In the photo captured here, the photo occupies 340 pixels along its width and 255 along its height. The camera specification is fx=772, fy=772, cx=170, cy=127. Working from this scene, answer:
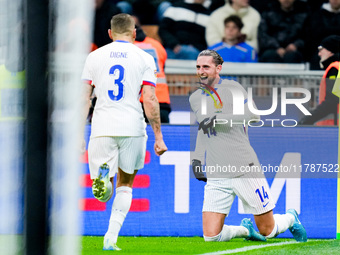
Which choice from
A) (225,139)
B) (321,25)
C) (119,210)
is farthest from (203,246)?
(321,25)

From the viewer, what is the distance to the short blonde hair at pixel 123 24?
598 cm

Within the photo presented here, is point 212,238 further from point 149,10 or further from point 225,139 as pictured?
point 149,10

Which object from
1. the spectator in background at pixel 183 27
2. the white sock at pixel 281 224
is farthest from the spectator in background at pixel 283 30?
the white sock at pixel 281 224

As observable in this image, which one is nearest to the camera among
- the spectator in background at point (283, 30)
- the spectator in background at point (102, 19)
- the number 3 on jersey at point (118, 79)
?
the number 3 on jersey at point (118, 79)

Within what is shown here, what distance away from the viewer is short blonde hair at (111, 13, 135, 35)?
598 centimetres

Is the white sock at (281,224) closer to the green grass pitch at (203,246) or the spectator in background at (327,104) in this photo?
the green grass pitch at (203,246)

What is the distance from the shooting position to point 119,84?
19.4 feet

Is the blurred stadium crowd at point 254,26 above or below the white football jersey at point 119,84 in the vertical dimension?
above

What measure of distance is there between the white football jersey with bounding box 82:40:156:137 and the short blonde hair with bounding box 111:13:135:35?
0.29 feet

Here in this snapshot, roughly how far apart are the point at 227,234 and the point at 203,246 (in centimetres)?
27

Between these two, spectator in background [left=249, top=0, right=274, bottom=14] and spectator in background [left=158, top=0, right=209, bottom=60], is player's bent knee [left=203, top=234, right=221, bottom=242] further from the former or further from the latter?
spectator in background [left=249, top=0, right=274, bottom=14]

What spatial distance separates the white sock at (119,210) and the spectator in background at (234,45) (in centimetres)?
362

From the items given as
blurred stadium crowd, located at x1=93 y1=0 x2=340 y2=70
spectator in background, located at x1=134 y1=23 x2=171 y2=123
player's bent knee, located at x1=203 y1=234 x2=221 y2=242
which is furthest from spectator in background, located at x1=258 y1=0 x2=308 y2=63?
player's bent knee, located at x1=203 y1=234 x2=221 y2=242

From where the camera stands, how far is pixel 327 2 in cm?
1009
